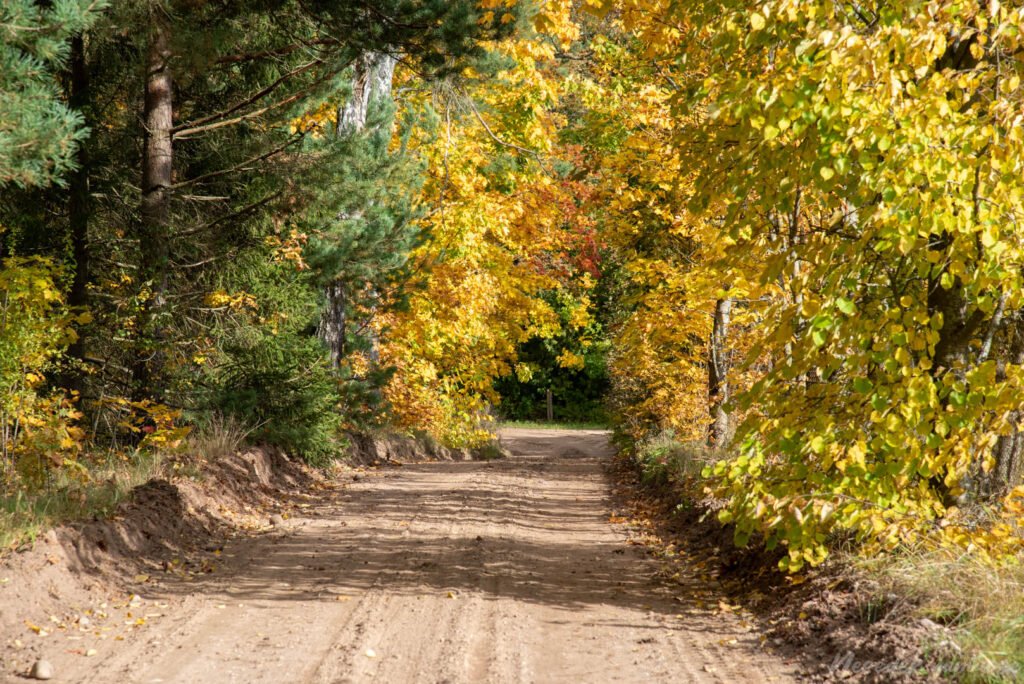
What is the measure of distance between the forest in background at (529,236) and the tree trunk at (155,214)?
0.13ft

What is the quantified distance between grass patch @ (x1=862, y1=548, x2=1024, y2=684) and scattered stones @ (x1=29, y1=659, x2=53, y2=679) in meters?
4.53

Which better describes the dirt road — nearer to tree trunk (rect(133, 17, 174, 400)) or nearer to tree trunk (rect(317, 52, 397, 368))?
tree trunk (rect(133, 17, 174, 400))

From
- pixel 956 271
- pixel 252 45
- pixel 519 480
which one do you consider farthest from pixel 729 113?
pixel 519 480

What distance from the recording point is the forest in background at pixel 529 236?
18.3ft

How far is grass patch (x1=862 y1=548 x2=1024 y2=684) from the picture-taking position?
4934mm

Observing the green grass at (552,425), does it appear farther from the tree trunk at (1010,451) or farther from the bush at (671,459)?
the tree trunk at (1010,451)

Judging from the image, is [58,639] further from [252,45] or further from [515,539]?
[252,45]

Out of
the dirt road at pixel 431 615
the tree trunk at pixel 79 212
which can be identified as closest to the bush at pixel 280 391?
the tree trunk at pixel 79 212

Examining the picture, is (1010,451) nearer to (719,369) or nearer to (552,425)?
(719,369)

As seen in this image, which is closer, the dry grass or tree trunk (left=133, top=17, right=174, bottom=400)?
the dry grass

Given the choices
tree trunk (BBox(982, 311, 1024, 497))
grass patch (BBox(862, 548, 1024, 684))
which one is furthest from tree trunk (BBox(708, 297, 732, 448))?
grass patch (BBox(862, 548, 1024, 684))

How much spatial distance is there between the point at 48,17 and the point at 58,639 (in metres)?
4.88

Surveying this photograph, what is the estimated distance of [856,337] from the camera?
5871 mm

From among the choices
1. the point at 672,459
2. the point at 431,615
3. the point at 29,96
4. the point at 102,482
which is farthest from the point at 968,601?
the point at 672,459
